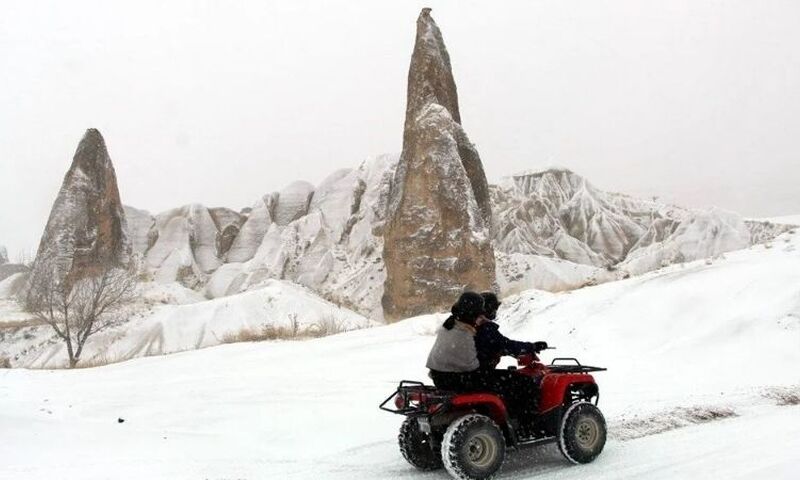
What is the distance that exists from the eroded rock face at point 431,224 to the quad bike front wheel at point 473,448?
99.2 ft

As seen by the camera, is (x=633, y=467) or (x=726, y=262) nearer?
(x=633, y=467)

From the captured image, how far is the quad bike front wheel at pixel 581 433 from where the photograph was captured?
17.5ft

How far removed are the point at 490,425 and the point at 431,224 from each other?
1253 inches

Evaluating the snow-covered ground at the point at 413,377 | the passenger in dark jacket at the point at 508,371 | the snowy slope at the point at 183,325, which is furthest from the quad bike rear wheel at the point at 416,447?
the snowy slope at the point at 183,325

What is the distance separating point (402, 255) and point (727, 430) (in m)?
31.5

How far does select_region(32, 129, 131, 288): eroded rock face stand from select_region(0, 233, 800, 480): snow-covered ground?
38925 mm

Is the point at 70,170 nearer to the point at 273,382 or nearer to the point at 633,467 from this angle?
the point at 273,382

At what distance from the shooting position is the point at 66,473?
5484mm

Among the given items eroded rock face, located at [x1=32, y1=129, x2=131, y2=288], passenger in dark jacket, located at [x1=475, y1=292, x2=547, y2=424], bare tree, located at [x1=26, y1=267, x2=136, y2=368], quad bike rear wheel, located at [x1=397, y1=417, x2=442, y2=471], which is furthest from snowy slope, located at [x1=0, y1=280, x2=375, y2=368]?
passenger in dark jacket, located at [x1=475, y1=292, x2=547, y2=424]

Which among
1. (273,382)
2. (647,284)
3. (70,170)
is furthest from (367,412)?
(70,170)

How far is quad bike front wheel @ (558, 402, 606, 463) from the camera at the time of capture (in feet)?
17.5

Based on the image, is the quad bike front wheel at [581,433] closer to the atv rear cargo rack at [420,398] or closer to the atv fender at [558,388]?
the atv fender at [558,388]

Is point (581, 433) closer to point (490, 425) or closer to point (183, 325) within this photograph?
point (490, 425)

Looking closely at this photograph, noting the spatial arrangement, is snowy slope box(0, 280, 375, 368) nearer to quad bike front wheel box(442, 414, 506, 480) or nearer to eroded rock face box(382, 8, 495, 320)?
eroded rock face box(382, 8, 495, 320)
